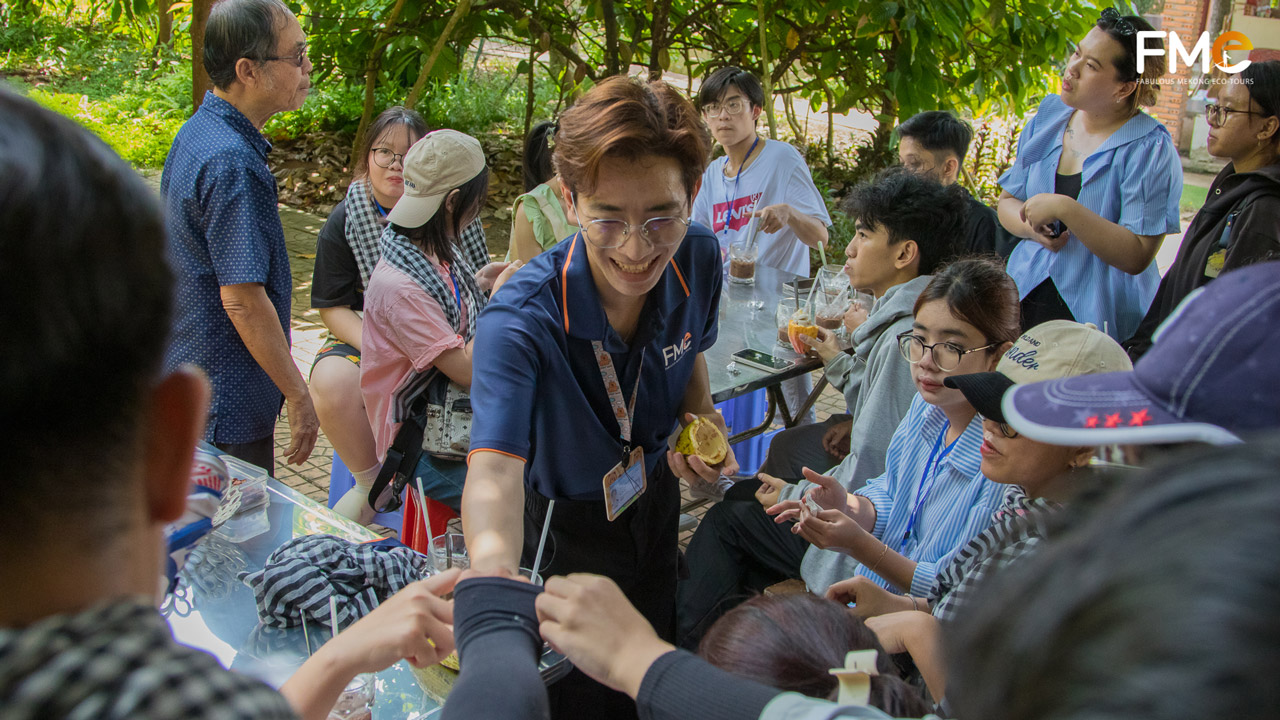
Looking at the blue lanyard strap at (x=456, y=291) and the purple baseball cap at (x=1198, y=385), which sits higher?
the purple baseball cap at (x=1198, y=385)

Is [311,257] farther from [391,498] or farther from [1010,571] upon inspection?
[1010,571]

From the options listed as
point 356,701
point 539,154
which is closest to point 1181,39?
point 539,154

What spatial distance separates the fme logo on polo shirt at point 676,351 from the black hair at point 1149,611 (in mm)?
1630

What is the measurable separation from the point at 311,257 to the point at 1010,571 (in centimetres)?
811

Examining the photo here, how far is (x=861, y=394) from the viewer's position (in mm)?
3293

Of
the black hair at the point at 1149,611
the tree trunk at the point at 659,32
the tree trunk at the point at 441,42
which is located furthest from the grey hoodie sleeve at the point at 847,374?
the tree trunk at the point at 659,32

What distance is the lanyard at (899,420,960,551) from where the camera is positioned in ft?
7.92

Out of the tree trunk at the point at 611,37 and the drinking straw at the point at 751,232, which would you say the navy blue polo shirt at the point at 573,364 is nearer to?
the drinking straw at the point at 751,232

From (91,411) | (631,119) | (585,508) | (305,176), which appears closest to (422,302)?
(585,508)

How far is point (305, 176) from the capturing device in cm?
980

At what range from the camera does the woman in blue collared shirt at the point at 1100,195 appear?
353cm


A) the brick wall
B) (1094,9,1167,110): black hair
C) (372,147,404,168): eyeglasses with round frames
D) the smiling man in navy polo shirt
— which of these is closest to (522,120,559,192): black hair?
(372,147,404,168): eyeglasses with round frames

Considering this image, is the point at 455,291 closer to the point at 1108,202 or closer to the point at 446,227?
the point at 446,227

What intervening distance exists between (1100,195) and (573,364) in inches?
110
